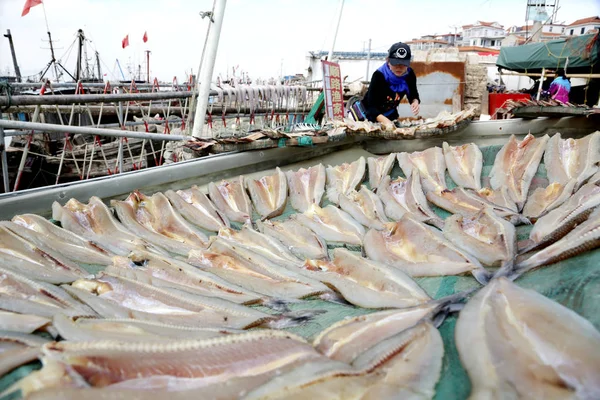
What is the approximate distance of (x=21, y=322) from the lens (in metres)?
2.18

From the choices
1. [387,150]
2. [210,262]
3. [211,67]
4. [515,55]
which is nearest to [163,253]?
[210,262]

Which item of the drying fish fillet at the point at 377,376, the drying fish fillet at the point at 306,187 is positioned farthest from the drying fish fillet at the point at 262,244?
the drying fish fillet at the point at 377,376

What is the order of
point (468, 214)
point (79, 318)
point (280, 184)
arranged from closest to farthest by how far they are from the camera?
point (79, 318)
point (468, 214)
point (280, 184)

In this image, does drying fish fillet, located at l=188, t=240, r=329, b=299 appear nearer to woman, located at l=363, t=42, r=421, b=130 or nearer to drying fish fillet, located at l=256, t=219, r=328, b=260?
drying fish fillet, located at l=256, t=219, r=328, b=260

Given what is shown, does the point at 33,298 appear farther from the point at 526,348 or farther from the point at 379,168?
the point at 379,168

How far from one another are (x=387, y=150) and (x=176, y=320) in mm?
5170

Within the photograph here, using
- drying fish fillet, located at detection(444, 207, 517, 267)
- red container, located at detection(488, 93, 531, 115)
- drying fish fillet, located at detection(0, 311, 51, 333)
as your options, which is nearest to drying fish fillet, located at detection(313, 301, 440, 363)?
drying fish fillet, located at detection(444, 207, 517, 267)

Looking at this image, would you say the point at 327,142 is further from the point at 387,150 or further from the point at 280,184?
the point at 280,184

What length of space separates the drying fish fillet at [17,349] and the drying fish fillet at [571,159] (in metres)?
4.89

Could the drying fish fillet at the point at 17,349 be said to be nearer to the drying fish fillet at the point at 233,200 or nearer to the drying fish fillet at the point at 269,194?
the drying fish fillet at the point at 233,200

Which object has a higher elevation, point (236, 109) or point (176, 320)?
point (236, 109)

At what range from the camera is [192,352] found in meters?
1.83

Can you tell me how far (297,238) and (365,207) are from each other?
100cm

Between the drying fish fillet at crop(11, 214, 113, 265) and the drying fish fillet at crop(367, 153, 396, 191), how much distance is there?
10.6 feet
